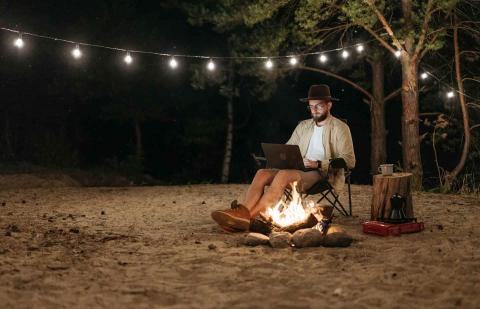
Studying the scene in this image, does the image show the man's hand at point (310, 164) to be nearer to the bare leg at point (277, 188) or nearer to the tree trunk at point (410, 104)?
the bare leg at point (277, 188)

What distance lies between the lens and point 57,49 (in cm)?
1393

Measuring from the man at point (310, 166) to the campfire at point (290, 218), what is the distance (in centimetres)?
12

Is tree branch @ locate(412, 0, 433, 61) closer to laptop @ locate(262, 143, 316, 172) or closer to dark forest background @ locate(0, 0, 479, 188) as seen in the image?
laptop @ locate(262, 143, 316, 172)

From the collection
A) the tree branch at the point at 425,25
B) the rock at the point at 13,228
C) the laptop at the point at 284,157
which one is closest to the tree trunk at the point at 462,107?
the tree branch at the point at 425,25

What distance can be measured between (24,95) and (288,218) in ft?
37.7

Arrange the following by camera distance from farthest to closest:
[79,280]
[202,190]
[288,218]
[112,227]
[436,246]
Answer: [202,190] → [112,227] → [288,218] → [436,246] → [79,280]

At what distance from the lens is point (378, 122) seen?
11.3m

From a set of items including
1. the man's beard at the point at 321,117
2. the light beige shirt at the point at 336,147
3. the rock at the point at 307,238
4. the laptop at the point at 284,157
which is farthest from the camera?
the man's beard at the point at 321,117

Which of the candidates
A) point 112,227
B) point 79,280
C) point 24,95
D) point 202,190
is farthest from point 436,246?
point 24,95

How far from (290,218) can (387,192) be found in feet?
2.92

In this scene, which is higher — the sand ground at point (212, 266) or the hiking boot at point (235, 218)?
the hiking boot at point (235, 218)

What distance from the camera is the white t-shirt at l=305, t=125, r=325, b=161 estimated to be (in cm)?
532

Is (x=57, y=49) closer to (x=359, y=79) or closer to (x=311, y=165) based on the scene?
(x=359, y=79)

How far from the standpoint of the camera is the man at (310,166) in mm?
4648
